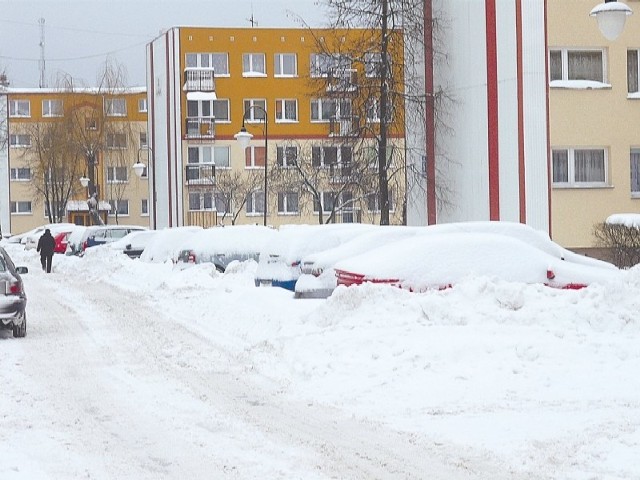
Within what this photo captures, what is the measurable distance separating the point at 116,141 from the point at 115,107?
4390 mm

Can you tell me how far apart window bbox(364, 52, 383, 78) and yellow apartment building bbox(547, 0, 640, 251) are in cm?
462

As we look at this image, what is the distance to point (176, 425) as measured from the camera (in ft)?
31.5

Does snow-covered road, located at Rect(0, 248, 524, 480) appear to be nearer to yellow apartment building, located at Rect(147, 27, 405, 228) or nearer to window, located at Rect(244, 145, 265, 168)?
yellow apartment building, located at Rect(147, 27, 405, 228)

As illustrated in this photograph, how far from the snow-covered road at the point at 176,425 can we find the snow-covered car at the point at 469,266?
2948 millimetres

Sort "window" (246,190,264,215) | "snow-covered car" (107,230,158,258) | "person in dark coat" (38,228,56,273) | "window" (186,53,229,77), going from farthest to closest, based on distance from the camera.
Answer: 1. "window" (246,190,264,215)
2. "window" (186,53,229,77)
3. "snow-covered car" (107,230,158,258)
4. "person in dark coat" (38,228,56,273)

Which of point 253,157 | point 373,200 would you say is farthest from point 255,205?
point 373,200

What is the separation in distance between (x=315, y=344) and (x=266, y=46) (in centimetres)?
5477

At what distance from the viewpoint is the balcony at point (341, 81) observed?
100 feet

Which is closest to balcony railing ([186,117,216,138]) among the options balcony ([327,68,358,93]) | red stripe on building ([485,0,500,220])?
balcony ([327,68,358,93])

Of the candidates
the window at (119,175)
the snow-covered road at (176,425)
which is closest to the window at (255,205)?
the window at (119,175)

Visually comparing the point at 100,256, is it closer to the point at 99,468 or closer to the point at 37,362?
the point at 37,362

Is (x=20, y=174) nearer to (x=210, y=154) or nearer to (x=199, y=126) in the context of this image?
(x=210, y=154)

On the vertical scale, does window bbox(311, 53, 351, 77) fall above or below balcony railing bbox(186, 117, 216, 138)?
below

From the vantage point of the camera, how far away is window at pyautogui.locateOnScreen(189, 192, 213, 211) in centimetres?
6588
